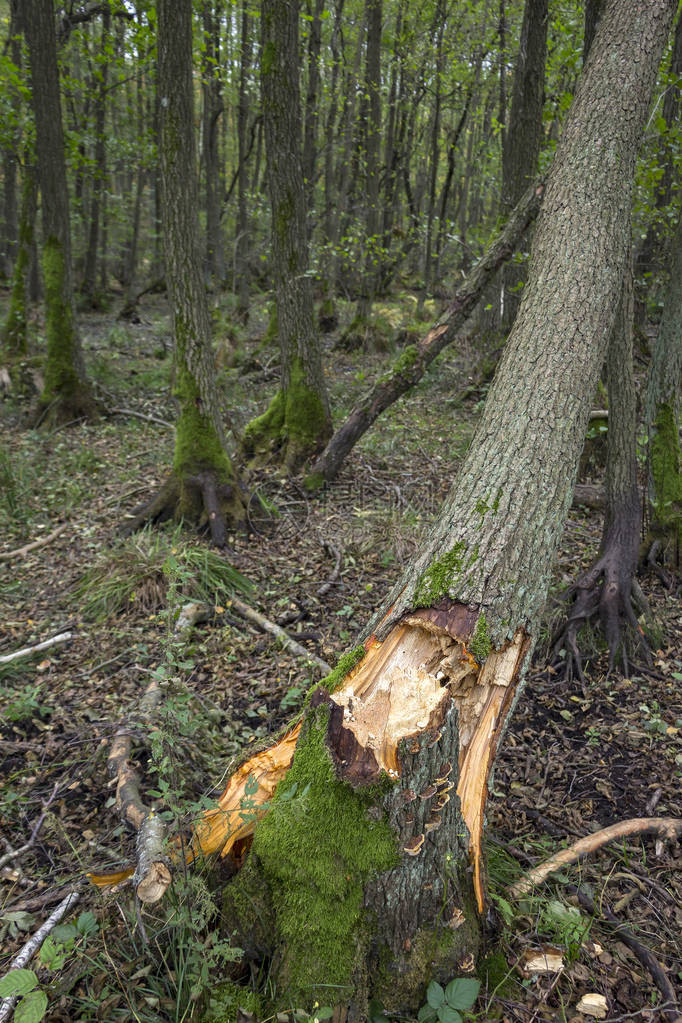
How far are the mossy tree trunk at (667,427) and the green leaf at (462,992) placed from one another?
4164 millimetres

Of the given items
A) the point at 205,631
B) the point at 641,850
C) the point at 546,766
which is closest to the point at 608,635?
the point at 546,766

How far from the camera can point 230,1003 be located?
1.93 meters

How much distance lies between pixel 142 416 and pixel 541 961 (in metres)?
8.96

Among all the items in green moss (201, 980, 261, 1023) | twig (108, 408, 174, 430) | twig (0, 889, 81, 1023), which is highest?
twig (108, 408, 174, 430)

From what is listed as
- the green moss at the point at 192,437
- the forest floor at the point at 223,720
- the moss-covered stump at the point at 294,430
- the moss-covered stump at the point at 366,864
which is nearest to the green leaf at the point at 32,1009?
the forest floor at the point at 223,720

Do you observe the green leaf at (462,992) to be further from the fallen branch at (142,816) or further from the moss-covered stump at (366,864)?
the fallen branch at (142,816)

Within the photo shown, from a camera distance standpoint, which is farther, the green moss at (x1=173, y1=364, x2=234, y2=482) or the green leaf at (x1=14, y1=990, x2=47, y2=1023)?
the green moss at (x1=173, y1=364, x2=234, y2=482)

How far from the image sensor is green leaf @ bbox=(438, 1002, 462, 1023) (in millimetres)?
1913

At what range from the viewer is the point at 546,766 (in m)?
3.56

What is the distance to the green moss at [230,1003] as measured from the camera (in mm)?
1886

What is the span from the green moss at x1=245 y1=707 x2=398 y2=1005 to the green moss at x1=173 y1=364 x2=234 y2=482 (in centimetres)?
426

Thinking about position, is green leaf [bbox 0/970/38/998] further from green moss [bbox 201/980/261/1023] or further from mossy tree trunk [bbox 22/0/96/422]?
mossy tree trunk [bbox 22/0/96/422]

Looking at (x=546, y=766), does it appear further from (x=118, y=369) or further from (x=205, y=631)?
(x=118, y=369)

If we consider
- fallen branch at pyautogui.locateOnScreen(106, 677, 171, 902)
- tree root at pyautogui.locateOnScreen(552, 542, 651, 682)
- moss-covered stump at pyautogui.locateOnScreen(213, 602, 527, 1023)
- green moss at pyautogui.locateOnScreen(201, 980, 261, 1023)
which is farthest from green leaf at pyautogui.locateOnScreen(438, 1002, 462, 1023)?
tree root at pyautogui.locateOnScreen(552, 542, 651, 682)
